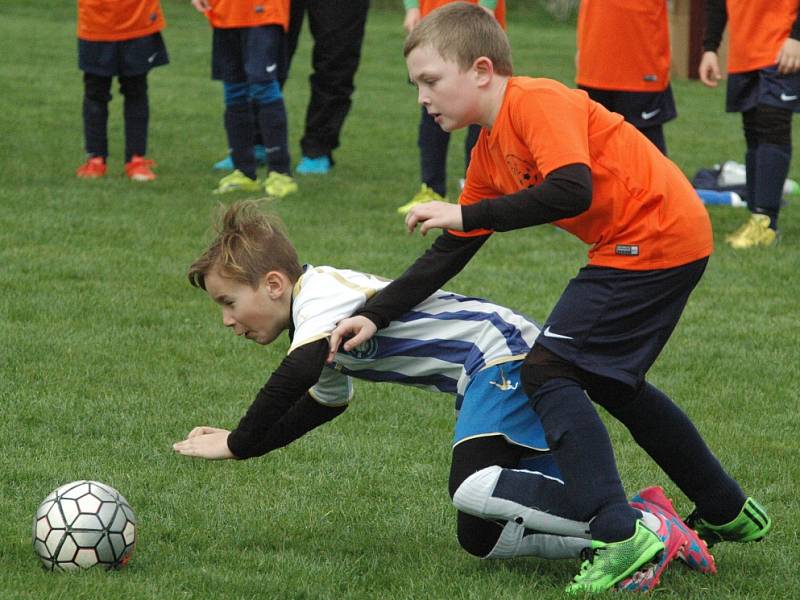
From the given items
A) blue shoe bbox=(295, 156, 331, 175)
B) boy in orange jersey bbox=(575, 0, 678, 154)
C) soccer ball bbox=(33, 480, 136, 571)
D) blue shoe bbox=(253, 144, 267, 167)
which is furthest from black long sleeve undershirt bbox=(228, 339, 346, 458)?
blue shoe bbox=(253, 144, 267, 167)

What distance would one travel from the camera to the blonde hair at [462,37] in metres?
3.77

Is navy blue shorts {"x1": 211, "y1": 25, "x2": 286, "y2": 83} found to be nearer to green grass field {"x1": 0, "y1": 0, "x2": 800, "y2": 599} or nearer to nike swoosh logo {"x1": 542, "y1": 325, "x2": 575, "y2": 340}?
green grass field {"x1": 0, "y1": 0, "x2": 800, "y2": 599}

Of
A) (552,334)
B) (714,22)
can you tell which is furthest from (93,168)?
(552,334)

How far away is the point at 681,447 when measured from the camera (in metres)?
4.01

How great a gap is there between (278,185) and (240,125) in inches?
20.5

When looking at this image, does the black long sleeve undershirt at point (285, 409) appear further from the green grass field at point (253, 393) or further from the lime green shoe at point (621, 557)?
the lime green shoe at point (621, 557)

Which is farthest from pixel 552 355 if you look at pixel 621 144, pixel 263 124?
pixel 263 124

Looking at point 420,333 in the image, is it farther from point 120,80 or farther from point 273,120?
point 120,80

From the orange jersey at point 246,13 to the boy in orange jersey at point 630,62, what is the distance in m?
2.20

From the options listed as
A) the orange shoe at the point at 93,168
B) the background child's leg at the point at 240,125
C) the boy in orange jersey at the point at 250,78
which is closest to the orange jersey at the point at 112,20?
the boy in orange jersey at the point at 250,78

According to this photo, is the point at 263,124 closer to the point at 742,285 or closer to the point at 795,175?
the point at 742,285

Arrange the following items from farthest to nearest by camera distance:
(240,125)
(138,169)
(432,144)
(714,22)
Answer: (138,169) → (240,125) → (432,144) → (714,22)

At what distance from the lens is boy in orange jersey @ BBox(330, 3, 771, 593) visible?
3576 millimetres

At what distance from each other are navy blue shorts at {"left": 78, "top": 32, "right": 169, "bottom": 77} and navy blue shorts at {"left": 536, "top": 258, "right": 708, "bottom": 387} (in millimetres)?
6776
